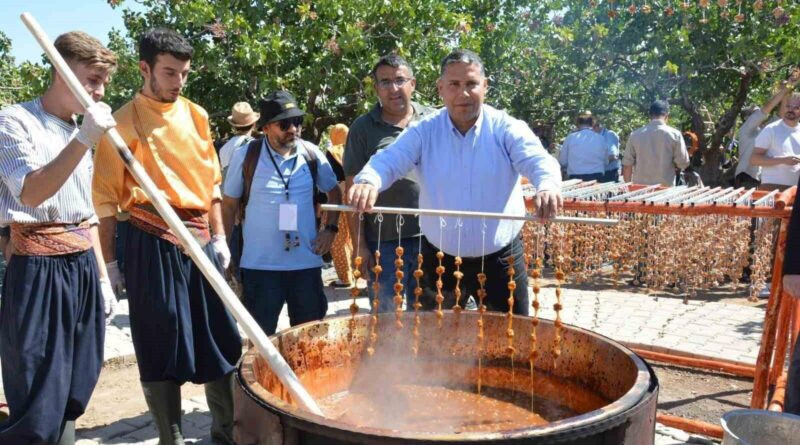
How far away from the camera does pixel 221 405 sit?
12.4 feet

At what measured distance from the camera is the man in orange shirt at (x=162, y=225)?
335 cm

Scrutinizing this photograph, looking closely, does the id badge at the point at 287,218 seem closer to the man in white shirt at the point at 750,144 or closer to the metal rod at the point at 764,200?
the metal rod at the point at 764,200

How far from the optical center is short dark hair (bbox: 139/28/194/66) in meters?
3.27

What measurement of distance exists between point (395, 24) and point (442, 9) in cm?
73

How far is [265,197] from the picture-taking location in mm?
4051

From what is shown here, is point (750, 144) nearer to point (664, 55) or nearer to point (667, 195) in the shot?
point (664, 55)

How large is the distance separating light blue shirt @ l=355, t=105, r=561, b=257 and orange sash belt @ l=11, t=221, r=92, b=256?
1486 mm

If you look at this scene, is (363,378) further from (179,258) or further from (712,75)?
(712,75)

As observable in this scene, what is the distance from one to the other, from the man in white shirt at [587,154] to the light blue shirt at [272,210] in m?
7.32

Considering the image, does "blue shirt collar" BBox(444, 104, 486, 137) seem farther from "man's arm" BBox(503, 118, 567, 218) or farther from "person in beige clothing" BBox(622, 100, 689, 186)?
"person in beige clothing" BBox(622, 100, 689, 186)

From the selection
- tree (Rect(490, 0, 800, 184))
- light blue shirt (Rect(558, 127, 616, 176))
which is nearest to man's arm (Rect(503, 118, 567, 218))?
light blue shirt (Rect(558, 127, 616, 176))

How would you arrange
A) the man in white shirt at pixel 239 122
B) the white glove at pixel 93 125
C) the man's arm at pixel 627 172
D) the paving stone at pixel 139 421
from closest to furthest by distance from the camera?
the white glove at pixel 93 125
the paving stone at pixel 139 421
the man in white shirt at pixel 239 122
the man's arm at pixel 627 172

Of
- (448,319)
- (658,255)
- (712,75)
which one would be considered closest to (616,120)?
(712,75)

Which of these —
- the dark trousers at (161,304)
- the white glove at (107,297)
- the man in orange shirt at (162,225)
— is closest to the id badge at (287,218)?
the man in orange shirt at (162,225)
